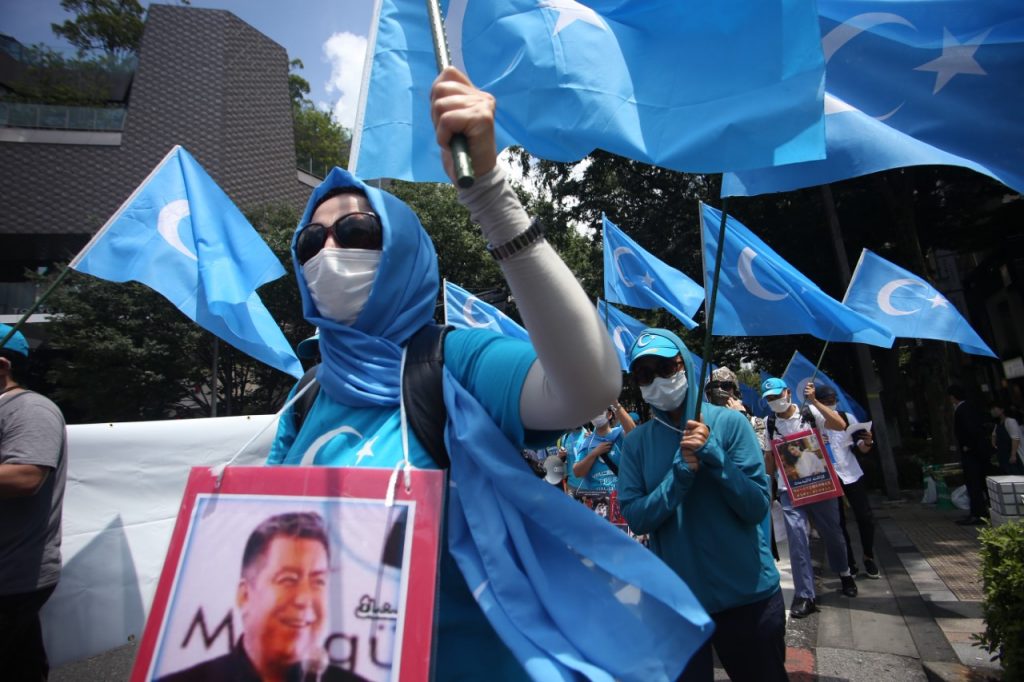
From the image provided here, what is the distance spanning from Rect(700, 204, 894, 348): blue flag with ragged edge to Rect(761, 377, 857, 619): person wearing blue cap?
4.74 ft

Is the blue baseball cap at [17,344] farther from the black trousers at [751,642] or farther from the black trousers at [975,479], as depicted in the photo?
the black trousers at [975,479]

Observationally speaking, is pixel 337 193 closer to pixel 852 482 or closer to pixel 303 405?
pixel 303 405

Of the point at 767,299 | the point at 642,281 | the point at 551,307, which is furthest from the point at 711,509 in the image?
the point at 642,281

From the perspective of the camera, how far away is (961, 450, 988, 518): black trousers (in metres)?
8.88

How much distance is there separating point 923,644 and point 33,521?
18.1 feet

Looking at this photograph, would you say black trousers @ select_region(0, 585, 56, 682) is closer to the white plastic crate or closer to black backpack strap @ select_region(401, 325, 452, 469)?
black backpack strap @ select_region(401, 325, 452, 469)

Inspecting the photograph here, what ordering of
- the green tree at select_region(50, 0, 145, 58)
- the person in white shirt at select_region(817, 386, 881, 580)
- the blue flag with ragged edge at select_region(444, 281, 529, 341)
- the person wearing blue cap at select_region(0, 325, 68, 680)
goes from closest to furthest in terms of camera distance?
the person wearing blue cap at select_region(0, 325, 68, 680) → the person in white shirt at select_region(817, 386, 881, 580) → the blue flag with ragged edge at select_region(444, 281, 529, 341) → the green tree at select_region(50, 0, 145, 58)

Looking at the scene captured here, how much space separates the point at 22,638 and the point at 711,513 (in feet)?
10.2

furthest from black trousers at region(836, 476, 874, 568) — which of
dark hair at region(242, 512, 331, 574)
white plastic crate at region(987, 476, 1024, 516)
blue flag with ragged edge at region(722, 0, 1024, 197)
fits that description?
dark hair at region(242, 512, 331, 574)

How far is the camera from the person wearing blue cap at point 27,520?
2.70m

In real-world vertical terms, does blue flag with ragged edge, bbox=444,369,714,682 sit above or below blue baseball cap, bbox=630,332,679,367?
below

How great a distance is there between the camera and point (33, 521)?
2811mm

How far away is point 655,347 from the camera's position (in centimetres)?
294

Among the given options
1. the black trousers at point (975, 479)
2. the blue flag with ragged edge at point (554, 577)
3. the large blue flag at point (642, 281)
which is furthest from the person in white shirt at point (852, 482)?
the blue flag with ragged edge at point (554, 577)
